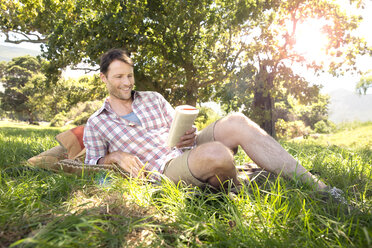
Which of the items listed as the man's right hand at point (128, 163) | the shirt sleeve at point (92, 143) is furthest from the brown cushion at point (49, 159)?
the man's right hand at point (128, 163)

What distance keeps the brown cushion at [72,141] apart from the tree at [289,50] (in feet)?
21.9

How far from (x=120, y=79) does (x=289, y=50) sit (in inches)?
317

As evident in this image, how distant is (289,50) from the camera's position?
9250 millimetres

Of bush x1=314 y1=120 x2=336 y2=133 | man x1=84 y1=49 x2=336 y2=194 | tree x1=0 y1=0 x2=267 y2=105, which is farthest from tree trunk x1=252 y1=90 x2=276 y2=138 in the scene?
bush x1=314 y1=120 x2=336 y2=133

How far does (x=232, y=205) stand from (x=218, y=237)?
1.08 feet

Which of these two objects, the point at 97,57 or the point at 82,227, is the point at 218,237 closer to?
the point at 82,227

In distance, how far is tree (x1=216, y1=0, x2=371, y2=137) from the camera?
905cm

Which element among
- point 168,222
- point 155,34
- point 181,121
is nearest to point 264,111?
point 155,34

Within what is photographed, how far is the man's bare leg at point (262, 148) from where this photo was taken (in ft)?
6.68

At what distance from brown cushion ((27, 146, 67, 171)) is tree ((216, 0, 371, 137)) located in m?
6.84

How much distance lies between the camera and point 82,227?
1.33 meters

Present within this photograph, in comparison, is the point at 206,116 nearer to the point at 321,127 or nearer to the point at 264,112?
the point at 264,112

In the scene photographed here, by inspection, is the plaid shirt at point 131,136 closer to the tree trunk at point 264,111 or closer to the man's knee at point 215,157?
the man's knee at point 215,157

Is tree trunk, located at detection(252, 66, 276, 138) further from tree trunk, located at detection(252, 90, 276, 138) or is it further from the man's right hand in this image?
the man's right hand
